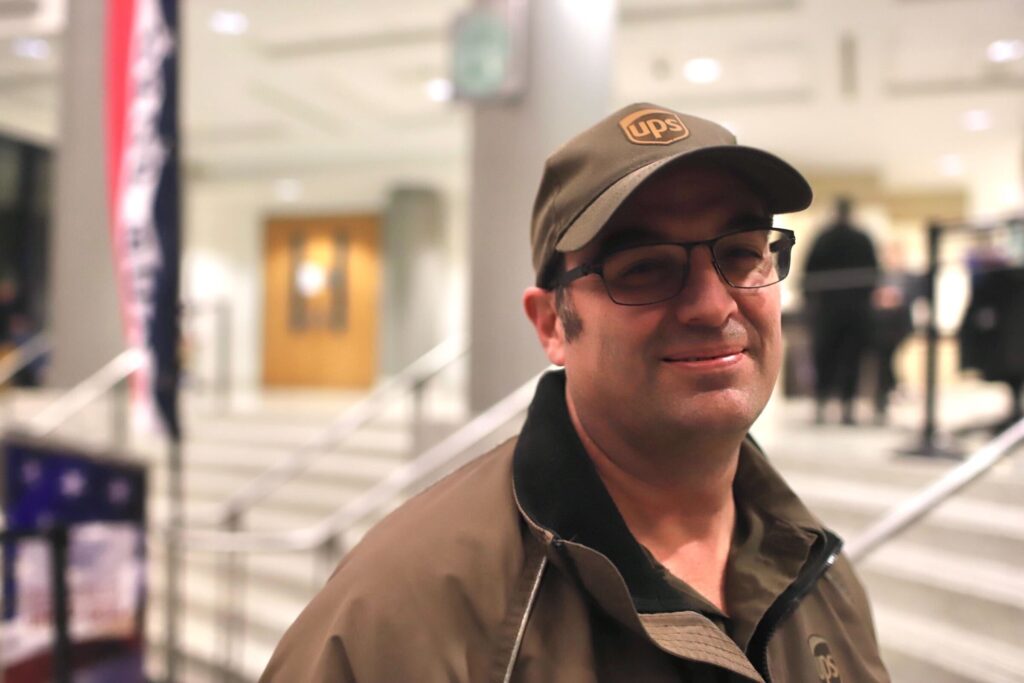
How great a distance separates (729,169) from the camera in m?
0.96

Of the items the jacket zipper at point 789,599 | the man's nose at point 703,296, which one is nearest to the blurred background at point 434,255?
the man's nose at point 703,296

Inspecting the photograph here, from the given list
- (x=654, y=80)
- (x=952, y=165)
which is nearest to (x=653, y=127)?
(x=654, y=80)

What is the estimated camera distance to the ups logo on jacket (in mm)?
1021

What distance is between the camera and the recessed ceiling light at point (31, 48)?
7910 millimetres

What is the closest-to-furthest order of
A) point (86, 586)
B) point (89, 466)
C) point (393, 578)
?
point (393, 578) → point (86, 586) → point (89, 466)

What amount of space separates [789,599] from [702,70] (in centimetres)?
758

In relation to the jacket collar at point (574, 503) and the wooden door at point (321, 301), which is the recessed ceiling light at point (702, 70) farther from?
the jacket collar at point (574, 503)

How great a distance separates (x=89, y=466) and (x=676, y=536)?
2190 millimetres

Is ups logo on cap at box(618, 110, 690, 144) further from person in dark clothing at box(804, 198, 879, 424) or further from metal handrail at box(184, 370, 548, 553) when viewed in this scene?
person in dark clothing at box(804, 198, 879, 424)

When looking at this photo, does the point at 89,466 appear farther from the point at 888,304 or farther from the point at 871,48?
the point at 871,48

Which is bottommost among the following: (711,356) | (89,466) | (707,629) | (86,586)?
(86,586)

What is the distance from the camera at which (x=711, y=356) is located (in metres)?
0.93

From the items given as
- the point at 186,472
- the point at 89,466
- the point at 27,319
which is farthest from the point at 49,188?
the point at 89,466

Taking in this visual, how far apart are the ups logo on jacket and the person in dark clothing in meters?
4.38
